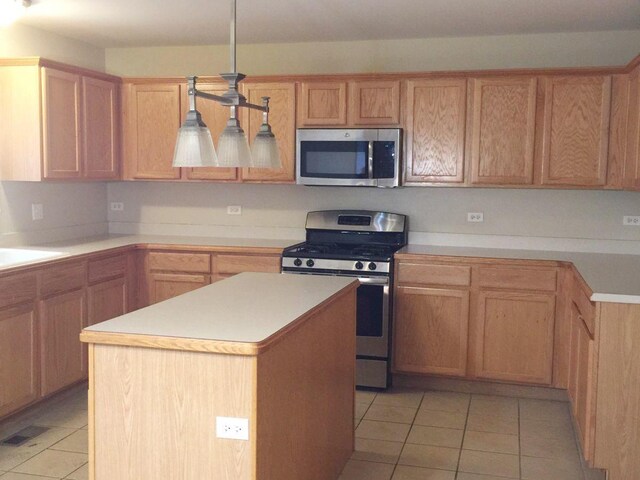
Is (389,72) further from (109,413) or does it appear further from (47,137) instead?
(109,413)

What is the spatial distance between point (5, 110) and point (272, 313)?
8.89 feet

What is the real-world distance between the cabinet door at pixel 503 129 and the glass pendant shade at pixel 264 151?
2.11 meters

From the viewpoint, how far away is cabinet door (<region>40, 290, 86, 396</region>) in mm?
3980

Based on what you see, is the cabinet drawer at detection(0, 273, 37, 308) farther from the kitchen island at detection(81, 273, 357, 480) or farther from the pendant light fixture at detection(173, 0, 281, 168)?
the pendant light fixture at detection(173, 0, 281, 168)

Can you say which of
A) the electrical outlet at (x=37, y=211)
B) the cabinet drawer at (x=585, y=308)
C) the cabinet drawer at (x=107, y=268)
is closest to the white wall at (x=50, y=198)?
the electrical outlet at (x=37, y=211)

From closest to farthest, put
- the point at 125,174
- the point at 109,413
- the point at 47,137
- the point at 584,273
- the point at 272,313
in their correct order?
the point at 109,413, the point at 272,313, the point at 584,273, the point at 47,137, the point at 125,174

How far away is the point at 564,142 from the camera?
446 centimetres

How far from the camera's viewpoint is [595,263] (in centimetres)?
410

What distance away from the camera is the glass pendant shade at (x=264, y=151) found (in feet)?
9.24

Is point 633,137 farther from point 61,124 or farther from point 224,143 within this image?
point 61,124

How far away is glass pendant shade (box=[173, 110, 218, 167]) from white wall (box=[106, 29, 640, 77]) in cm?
279

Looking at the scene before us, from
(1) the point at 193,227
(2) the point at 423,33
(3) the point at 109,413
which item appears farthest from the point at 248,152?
(1) the point at 193,227

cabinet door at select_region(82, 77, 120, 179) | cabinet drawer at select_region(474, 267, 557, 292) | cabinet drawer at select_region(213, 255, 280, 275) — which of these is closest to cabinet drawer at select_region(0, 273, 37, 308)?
cabinet door at select_region(82, 77, 120, 179)

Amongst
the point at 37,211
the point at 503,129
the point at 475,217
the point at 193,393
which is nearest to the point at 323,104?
the point at 503,129
